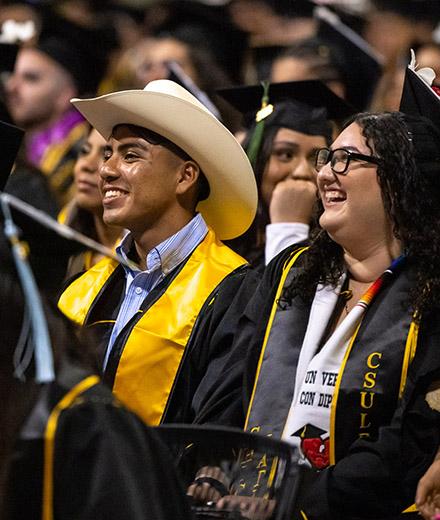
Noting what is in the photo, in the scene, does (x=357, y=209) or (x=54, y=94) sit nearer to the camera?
(x=357, y=209)

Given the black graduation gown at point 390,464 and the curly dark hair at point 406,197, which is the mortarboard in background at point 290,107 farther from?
the black graduation gown at point 390,464

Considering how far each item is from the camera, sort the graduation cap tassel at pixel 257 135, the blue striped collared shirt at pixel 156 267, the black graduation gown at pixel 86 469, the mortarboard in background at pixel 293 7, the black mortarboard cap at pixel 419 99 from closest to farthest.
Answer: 1. the black graduation gown at pixel 86 469
2. the black mortarboard cap at pixel 419 99
3. the blue striped collared shirt at pixel 156 267
4. the graduation cap tassel at pixel 257 135
5. the mortarboard in background at pixel 293 7

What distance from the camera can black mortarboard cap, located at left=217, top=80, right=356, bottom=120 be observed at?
18.1ft

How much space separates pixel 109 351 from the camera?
4211 millimetres

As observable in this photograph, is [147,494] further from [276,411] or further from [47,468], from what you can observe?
[276,411]

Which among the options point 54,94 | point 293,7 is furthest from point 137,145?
point 293,7

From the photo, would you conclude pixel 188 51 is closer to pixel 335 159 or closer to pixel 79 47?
pixel 79 47

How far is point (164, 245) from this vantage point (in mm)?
4395

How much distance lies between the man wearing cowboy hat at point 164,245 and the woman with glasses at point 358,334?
190mm

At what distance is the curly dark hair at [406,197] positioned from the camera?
384 cm

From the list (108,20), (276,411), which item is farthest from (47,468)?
(108,20)

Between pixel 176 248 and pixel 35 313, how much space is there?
8.01 feet

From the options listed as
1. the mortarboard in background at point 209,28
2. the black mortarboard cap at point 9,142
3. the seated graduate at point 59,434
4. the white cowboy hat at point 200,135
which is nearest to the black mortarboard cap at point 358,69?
the mortarboard in background at point 209,28

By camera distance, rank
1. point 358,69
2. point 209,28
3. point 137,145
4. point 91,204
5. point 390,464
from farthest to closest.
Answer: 1. point 209,28
2. point 358,69
3. point 91,204
4. point 137,145
5. point 390,464
